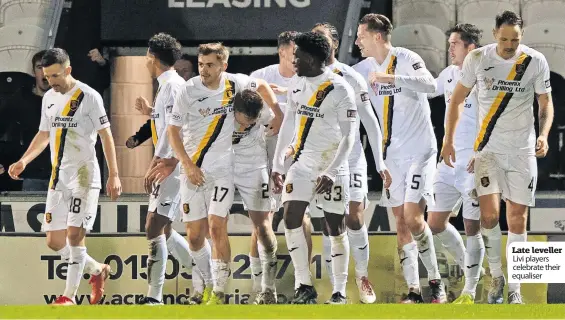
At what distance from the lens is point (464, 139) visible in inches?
409

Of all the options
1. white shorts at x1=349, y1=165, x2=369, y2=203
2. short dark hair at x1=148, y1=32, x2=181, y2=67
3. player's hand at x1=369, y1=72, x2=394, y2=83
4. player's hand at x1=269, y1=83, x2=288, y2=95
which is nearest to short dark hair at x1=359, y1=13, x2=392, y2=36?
player's hand at x1=369, y1=72, x2=394, y2=83

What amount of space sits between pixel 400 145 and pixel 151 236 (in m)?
1.93

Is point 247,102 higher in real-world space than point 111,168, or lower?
higher

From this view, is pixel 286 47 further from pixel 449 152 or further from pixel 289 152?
pixel 449 152

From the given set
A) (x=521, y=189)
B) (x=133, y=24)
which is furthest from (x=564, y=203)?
(x=133, y=24)

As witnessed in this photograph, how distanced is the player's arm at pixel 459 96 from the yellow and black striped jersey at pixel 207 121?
4.91 ft

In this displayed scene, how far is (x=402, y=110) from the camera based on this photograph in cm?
1012

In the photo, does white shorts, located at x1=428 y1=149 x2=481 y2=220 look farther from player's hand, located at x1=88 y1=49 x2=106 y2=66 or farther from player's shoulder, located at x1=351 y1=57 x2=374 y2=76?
player's hand, located at x1=88 y1=49 x2=106 y2=66

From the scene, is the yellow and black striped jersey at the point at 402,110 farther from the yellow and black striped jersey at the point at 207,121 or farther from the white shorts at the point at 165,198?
the white shorts at the point at 165,198

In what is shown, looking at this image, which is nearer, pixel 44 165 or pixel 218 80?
pixel 218 80

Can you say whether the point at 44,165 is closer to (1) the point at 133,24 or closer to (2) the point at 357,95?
(1) the point at 133,24

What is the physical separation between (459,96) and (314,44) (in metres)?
1.07

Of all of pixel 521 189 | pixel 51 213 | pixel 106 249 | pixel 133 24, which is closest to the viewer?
pixel 521 189

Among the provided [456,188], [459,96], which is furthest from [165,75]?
[456,188]
